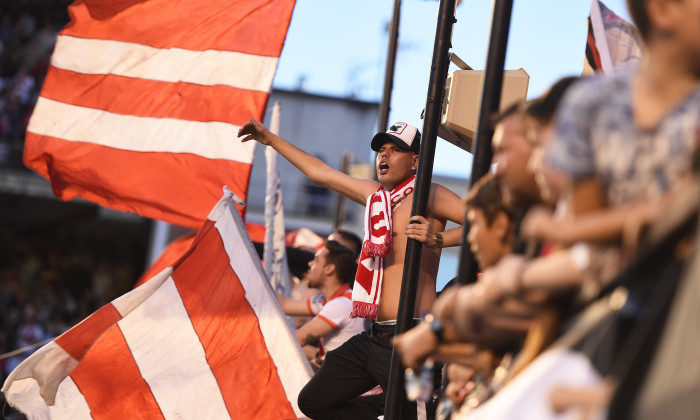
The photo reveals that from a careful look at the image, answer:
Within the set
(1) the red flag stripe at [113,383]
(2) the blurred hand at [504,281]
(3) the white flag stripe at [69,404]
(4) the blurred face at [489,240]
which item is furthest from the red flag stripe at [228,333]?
(2) the blurred hand at [504,281]

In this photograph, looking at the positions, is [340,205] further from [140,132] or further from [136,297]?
[136,297]

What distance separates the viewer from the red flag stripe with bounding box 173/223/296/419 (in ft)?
19.0

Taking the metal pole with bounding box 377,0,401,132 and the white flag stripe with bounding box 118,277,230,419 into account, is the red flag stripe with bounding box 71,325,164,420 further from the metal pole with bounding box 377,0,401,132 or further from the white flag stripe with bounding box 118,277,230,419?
the metal pole with bounding box 377,0,401,132

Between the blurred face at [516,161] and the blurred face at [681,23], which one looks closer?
the blurred face at [681,23]

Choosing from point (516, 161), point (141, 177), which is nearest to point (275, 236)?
point (141, 177)

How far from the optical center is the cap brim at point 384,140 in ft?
18.2

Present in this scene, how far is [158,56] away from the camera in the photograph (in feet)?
26.2

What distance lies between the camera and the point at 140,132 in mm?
Answer: 7805

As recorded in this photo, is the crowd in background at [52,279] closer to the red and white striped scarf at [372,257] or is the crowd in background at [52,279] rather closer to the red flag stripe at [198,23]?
the red flag stripe at [198,23]

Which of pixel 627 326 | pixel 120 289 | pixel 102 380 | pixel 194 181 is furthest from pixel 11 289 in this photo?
pixel 627 326

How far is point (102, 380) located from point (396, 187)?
6.87 feet

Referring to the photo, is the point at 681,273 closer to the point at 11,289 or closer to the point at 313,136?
the point at 11,289

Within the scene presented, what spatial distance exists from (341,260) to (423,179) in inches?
111

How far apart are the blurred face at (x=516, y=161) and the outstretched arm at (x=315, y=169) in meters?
2.72
